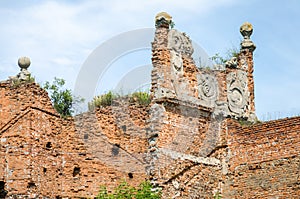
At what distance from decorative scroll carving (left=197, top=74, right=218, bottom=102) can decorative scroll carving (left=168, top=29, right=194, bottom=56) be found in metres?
0.73

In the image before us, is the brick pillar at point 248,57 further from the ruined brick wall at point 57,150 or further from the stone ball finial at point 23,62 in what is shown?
the stone ball finial at point 23,62

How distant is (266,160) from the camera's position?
779 inches

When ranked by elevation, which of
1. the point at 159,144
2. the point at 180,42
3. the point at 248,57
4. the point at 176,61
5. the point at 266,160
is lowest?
the point at 266,160

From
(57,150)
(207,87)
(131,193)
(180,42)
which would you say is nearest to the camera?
(131,193)

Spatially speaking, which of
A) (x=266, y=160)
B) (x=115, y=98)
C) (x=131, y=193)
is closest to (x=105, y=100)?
(x=115, y=98)

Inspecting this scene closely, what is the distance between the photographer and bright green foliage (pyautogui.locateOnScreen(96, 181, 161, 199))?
1880cm

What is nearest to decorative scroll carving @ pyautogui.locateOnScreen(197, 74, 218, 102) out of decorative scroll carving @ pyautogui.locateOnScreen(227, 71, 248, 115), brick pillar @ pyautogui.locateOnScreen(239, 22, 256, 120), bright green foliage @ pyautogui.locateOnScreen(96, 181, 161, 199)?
decorative scroll carving @ pyautogui.locateOnScreen(227, 71, 248, 115)

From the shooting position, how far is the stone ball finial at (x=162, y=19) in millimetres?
20016

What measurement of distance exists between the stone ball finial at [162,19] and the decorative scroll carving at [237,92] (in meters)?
2.53

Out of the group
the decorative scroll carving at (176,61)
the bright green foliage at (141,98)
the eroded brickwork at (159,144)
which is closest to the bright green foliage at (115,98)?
the bright green foliage at (141,98)

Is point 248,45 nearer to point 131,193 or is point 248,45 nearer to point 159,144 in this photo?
point 159,144

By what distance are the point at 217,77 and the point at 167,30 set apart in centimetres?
212

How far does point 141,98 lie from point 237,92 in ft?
9.54

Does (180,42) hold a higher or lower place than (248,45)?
lower
